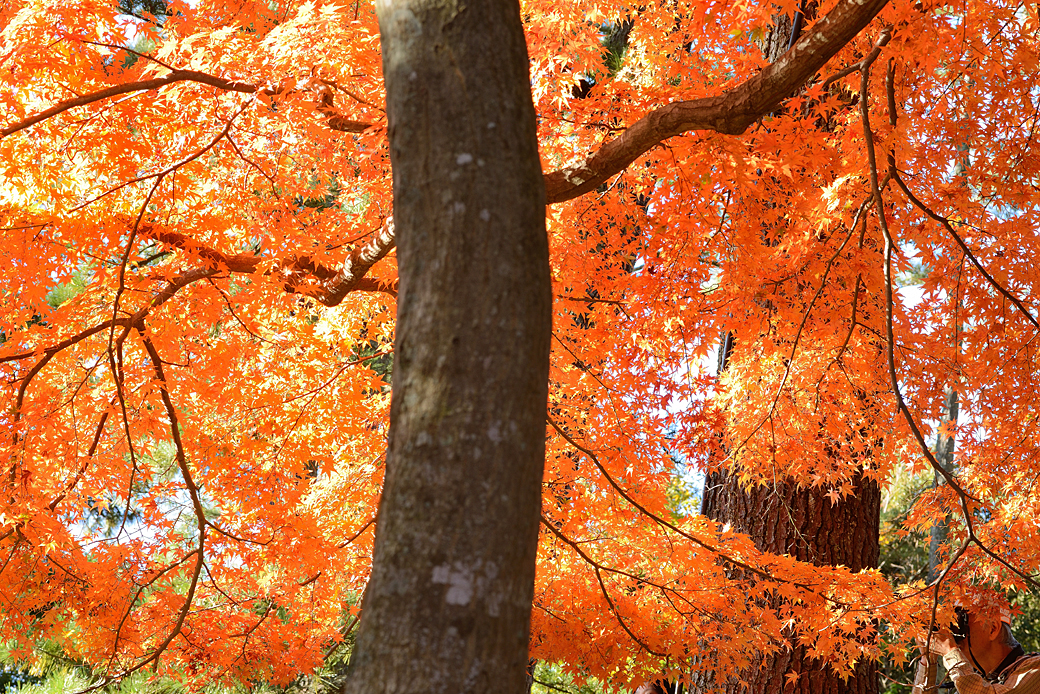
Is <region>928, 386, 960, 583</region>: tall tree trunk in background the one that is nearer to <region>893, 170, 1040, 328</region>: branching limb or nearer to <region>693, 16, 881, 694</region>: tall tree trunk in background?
<region>693, 16, 881, 694</region>: tall tree trunk in background

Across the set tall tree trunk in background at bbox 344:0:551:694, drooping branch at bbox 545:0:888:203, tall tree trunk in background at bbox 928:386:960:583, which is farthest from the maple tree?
tall tree trunk in background at bbox 928:386:960:583

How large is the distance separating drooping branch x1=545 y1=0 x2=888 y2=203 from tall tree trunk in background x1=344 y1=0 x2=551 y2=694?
139 centimetres

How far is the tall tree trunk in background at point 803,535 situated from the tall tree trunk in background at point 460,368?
12.8ft

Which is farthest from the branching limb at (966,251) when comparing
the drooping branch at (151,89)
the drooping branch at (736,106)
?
the drooping branch at (151,89)

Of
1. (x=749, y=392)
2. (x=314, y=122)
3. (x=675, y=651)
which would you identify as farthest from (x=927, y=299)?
(x=314, y=122)

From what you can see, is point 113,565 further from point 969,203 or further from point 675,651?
point 969,203

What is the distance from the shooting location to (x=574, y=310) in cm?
427

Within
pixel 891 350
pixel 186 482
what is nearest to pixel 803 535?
pixel 891 350

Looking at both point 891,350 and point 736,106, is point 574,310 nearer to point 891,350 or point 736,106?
point 736,106

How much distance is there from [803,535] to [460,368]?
4.52 metres

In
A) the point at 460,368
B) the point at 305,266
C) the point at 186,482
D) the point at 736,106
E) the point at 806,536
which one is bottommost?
the point at 460,368

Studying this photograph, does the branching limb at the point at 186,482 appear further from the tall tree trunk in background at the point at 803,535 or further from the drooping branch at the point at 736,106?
the tall tree trunk in background at the point at 803,535

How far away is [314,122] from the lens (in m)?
3.66

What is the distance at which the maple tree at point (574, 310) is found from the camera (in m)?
3.39
